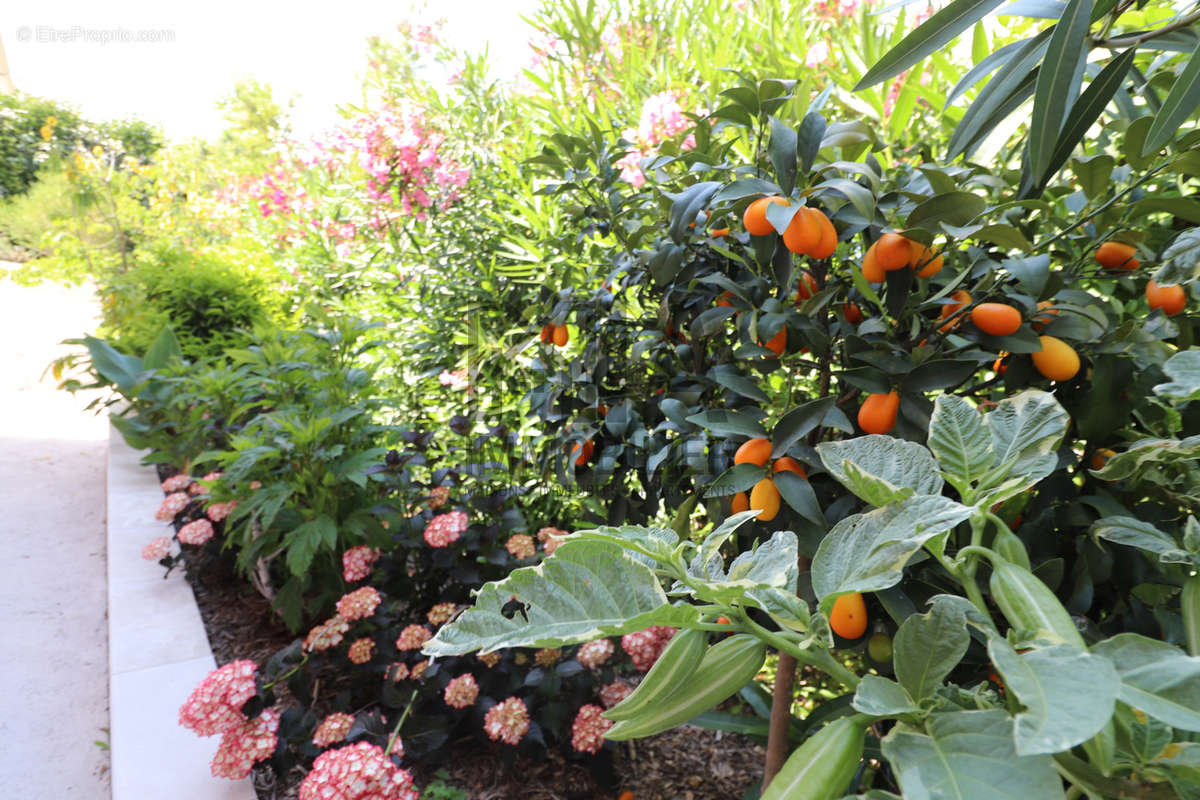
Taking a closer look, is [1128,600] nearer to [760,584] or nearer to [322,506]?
[760,584]

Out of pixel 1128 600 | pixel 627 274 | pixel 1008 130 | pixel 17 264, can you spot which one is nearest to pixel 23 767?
pixel 627 274

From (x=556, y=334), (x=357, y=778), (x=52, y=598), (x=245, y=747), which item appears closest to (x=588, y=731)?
(x=357, y=778)

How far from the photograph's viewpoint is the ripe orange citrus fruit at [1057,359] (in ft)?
2.37

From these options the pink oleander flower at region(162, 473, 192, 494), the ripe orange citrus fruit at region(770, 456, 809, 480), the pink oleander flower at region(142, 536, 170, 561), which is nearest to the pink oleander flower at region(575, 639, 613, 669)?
the ripe orange citrus fruit at region(770, 456, 809, 480)

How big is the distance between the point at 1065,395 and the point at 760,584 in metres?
0.69

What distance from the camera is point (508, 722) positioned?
122 centimetres

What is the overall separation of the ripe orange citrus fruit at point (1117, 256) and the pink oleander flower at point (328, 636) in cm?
151

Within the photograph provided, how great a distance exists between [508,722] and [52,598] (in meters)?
1.93

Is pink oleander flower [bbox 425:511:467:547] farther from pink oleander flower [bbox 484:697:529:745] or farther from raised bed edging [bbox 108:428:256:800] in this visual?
raised bed edging [bbox 108:428:256:800]

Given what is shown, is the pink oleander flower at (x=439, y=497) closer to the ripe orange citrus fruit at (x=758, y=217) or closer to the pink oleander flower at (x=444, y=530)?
the pink oleander flower at (x=444, y=530)

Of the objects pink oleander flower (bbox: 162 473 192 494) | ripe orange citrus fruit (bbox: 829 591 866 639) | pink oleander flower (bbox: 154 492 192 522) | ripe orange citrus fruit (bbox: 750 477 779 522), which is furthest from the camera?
pink oleander flower (bbox: 162 473 192 494)

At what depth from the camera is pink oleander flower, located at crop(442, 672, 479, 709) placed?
1.25 meters

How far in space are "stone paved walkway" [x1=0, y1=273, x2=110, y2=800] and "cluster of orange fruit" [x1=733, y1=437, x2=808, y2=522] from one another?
1.62 metres

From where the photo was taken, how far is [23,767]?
1.49 meters
